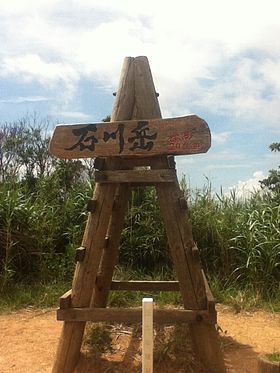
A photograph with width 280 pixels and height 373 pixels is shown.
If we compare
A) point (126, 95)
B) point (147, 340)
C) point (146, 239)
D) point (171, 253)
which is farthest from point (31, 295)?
point (147, 340)

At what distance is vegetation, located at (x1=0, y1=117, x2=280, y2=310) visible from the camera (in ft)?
20.8

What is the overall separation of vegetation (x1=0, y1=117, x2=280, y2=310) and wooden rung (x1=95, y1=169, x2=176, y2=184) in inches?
104

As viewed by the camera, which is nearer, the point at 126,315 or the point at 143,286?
the point at 126,315

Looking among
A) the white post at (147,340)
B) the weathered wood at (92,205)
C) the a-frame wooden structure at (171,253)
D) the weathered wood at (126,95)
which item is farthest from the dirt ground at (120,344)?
the weathered wood at (126,95)

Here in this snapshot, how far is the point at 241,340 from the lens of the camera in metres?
4.72

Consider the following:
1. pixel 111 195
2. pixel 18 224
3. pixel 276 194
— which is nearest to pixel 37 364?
pixel 111 195

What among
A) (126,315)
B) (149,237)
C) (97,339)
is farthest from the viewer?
(149,237)

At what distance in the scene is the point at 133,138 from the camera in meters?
3.60

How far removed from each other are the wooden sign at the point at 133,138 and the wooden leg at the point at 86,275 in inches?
13.3

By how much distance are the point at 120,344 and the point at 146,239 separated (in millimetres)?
2645

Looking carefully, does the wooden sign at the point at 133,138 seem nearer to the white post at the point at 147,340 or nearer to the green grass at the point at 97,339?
the white post at the point at 147,340

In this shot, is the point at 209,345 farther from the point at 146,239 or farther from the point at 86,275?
the point at 146,239

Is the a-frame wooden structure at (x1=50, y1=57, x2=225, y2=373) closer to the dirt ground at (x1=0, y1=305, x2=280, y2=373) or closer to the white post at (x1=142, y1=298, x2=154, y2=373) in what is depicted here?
the dirt ground at (x1=0, y1=305, x2=280, y2=373)

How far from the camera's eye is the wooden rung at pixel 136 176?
11.9 ft
